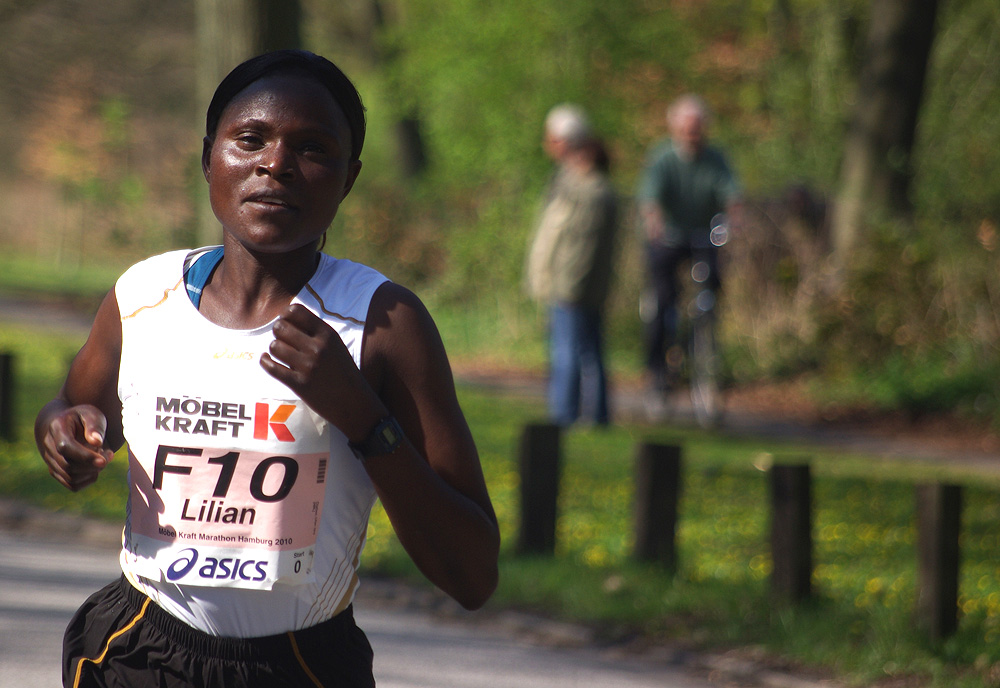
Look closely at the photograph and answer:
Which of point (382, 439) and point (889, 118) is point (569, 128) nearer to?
point (889, 118)

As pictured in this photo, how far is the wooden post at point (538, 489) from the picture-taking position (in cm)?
651

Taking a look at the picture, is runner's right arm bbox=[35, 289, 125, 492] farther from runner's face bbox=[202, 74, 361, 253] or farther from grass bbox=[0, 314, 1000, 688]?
grass bbox=[0, 314, 1000, 688]

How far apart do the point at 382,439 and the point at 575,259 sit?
839 cm

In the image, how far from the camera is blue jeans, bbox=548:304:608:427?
1046 centimetres

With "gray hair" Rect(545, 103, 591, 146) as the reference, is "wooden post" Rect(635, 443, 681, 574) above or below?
below

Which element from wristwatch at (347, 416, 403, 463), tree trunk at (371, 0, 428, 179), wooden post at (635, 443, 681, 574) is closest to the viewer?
wristwatch at (347, 416, 403, 463)

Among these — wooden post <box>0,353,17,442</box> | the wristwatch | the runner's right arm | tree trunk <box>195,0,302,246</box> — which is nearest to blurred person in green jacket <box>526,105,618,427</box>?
tree trunk <box>195,0,302,246</box>

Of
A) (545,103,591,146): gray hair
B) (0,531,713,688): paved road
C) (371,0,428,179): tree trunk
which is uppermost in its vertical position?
(371,0,428,179): tree trunk

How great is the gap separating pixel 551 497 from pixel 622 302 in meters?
10.6

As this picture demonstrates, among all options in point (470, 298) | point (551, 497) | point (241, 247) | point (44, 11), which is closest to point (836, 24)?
point (470, 298)

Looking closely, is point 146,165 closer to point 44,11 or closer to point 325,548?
point 44,11

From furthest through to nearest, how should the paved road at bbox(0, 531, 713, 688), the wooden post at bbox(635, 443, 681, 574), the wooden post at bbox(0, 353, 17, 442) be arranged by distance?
the wooden post at bbox(0, 353, 17, 442) → the wooden post at bbox(635, 443, 681, 574) → the paved road at bbox(0, 531, 713, 688)

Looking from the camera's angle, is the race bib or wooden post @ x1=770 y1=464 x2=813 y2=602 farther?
wooden post @ x1=770 y1=464 x2=813 y2=602

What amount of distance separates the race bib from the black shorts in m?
0.10
